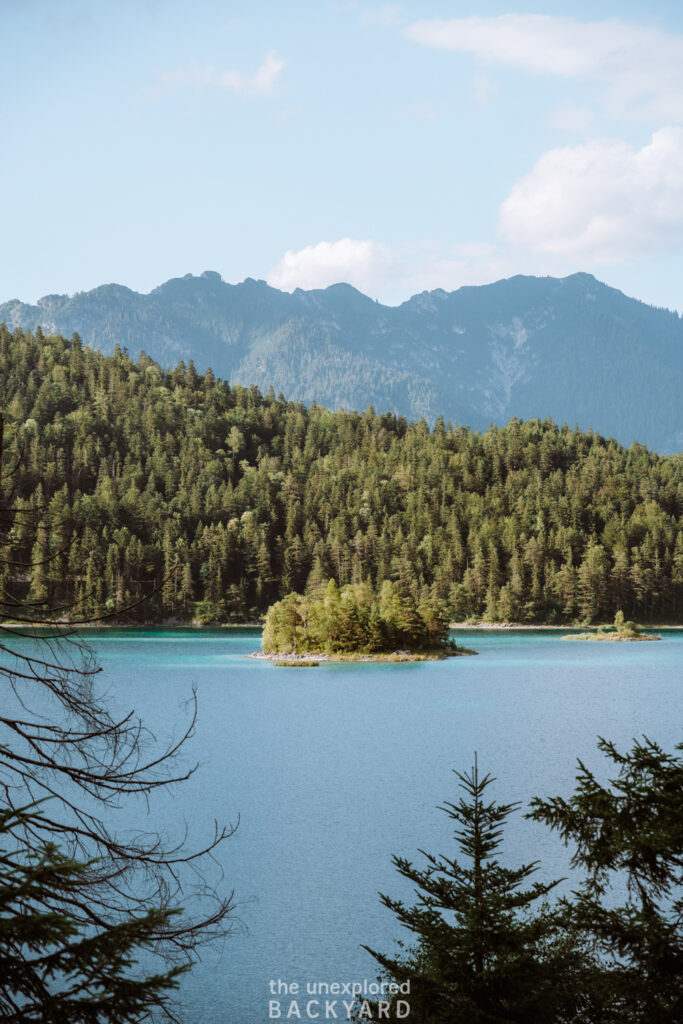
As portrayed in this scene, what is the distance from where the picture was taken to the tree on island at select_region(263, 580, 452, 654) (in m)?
79.7

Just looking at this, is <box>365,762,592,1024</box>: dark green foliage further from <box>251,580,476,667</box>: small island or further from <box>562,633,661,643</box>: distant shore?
<box>562,633,661,643</box>: distant shore

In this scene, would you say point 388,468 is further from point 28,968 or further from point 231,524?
point 28,968

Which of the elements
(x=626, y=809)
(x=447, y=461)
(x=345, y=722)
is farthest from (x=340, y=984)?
(x=447, y=461)

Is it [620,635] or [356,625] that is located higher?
[356,625]

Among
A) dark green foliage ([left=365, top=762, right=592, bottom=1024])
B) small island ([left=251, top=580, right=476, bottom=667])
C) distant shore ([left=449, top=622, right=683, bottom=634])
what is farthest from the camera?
distant shore ([left=449, top=622, right=683, bottom=634])

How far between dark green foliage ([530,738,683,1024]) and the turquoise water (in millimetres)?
4025

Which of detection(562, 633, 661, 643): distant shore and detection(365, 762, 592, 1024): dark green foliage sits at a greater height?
detection(365, 762, 592, 1024): dark green foliage

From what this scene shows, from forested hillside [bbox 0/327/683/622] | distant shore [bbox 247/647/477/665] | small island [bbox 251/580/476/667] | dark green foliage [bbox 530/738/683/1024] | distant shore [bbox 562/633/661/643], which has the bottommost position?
distant shore [bbox 562/633/661/643]

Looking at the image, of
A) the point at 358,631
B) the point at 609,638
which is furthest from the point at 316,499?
the point at 358,631

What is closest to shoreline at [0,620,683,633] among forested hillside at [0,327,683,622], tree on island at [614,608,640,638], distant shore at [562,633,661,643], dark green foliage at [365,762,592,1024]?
forested hillside at [0,327,683,622]

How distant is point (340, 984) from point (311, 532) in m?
127

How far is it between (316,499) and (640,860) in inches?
5738

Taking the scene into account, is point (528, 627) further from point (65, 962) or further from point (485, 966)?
point (65, 962)

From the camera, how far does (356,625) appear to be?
79812 mm
